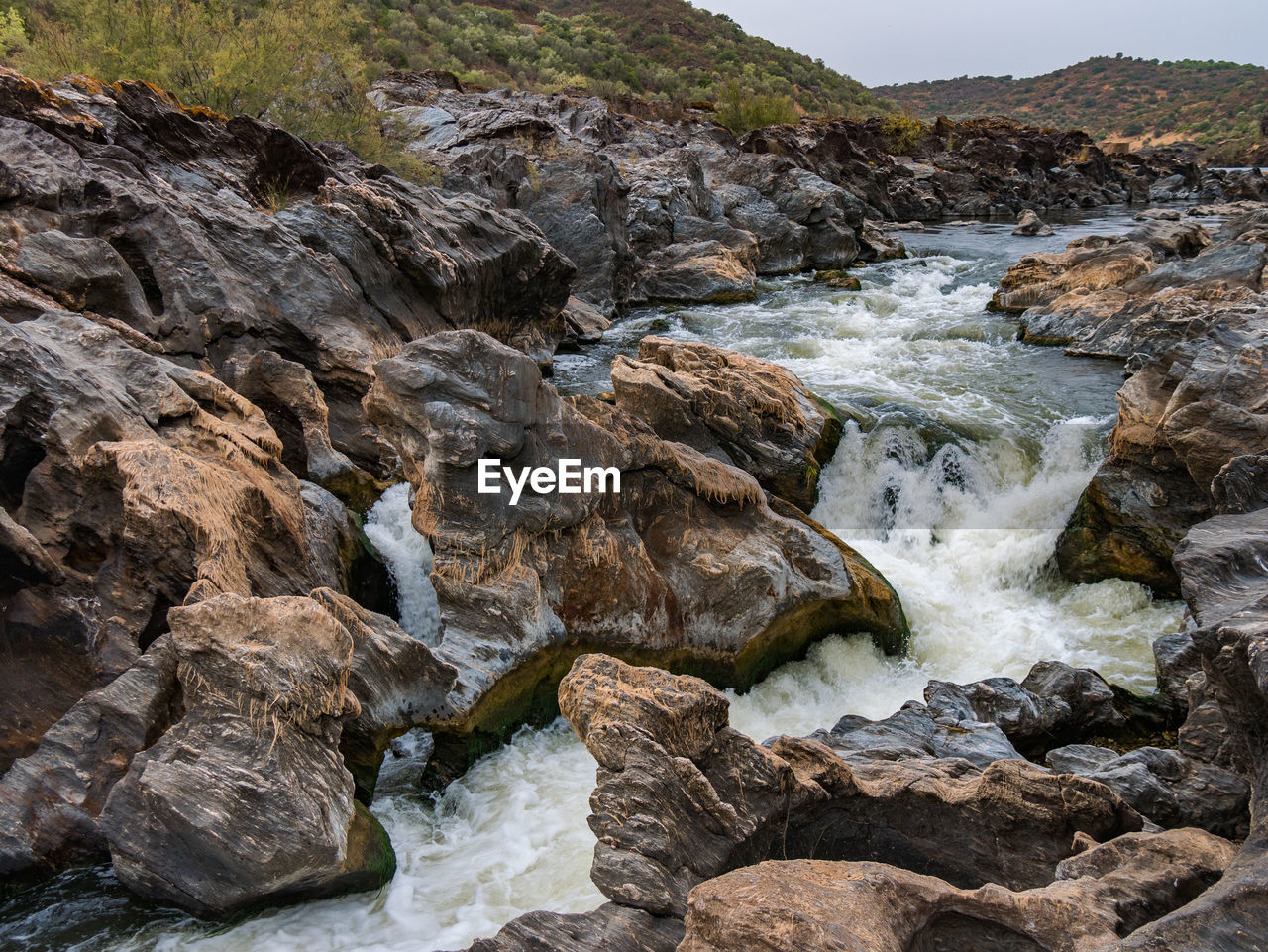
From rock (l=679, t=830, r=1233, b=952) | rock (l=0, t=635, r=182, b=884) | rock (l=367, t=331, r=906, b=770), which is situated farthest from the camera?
rock (l=367, t=331, r=906, b=770)

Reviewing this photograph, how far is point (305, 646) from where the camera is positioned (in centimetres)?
493

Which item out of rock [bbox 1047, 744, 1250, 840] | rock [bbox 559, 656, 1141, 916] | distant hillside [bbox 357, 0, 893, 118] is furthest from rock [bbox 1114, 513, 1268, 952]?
distant hillside [bbox 357, 0, 893, 118]

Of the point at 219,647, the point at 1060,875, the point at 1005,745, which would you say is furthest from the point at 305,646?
the point at 1005,745

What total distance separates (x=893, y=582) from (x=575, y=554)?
12.8 ft

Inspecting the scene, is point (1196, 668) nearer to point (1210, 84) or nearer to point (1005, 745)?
point (1005, 745)

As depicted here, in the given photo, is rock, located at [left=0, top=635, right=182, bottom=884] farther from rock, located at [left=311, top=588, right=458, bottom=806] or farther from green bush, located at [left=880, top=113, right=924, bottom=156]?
green bush, located at [left=880, top=113, right=924, bottom=156]

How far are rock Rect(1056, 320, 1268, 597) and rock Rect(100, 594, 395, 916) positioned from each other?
7.92 m

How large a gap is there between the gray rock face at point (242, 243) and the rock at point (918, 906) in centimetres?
703

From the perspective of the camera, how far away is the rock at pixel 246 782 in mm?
4477

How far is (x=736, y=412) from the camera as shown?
9.68 meters

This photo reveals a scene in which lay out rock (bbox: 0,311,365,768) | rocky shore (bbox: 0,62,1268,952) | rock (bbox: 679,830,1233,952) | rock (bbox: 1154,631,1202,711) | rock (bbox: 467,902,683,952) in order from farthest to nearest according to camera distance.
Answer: rock (bbox: 1154,631,1202,711) < rock (bbox: 0,311,365,768) < rocky shore (bbox: 0,62,1268,952) < rock (bbox: 467,902,683,952) < rock (bbox: 679,830,1233,952)

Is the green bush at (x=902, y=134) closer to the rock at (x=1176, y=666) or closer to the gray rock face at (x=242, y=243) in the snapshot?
the gray rock face at (x=242, y=243)

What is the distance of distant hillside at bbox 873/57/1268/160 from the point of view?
7488 cm

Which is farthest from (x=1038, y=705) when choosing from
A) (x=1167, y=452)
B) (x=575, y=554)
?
(x=575, y=554)
